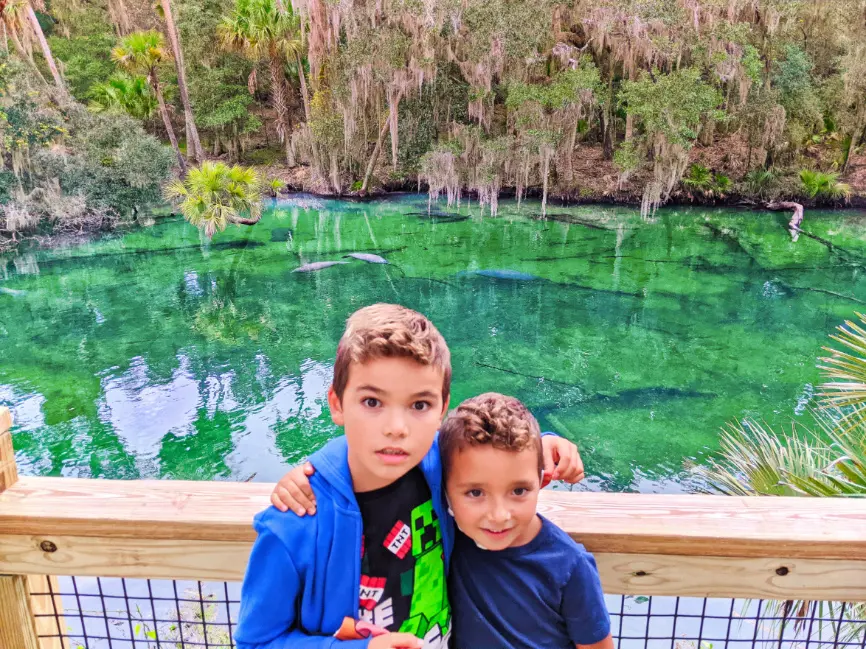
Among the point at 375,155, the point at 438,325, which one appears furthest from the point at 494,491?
the point at 375,155

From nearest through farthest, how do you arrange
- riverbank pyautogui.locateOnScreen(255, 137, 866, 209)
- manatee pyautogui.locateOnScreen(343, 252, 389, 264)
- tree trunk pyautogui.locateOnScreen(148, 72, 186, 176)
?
manatee pyautogui.locateOnScreen(343, 252, 389, 264)
riverbank pyautogui.locateOnScreen(255, 137, 866, 209)
tree trunk pyautogui.locateOnScreen(148, 72, 186, 176)

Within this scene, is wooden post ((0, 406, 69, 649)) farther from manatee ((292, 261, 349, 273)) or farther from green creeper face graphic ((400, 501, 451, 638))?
A: manatee ((292, 261, 349, 273))

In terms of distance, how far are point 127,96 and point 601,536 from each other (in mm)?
23159

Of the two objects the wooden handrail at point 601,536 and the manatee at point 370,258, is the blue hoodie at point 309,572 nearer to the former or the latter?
the wooden handrail at point 601,536

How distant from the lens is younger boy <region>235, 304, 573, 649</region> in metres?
0.90

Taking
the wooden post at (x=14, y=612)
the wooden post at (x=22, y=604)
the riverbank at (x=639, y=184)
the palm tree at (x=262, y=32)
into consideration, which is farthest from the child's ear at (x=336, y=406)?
the palm tree at (x=262, y=32)

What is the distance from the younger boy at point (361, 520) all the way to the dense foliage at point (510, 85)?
1744 cm

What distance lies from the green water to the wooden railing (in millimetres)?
5268

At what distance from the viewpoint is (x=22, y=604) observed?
117 cm

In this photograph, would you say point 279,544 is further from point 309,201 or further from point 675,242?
point 309,201

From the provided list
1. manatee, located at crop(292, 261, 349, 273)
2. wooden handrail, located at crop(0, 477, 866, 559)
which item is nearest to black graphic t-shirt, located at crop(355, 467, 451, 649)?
wooden handrail, located at crop(0, 477, 866, 559)

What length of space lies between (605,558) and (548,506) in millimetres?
125

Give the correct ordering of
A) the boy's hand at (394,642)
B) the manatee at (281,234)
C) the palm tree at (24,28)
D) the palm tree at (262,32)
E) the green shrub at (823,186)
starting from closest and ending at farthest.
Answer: the boy's hand at (394,642) < the manatee at (281,234) < the palm tree at (24,28) < the green shrub at (823,186) < the palm tree at (262,32)

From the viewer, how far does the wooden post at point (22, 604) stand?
43.8 inches
